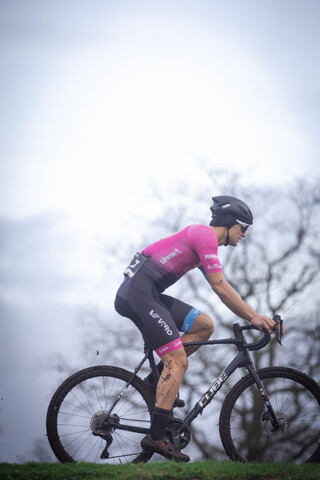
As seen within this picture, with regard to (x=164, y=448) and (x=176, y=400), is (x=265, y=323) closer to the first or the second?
(x=176, y=400)

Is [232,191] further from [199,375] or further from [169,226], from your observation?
[199,375]

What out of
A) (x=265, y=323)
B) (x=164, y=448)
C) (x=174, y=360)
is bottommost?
(x=164, y=448)

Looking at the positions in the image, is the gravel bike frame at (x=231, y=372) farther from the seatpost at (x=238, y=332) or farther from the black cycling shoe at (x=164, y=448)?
the black cycling shoe at (x=164, y=448)

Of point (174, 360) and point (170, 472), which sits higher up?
point (174, 360)

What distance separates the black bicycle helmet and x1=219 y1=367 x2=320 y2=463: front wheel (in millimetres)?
1458

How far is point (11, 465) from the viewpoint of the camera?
517 centimetres

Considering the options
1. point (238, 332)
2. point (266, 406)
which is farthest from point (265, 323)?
point (266, 406)

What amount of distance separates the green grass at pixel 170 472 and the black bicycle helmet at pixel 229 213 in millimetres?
2117

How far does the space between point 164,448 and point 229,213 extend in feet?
7.56

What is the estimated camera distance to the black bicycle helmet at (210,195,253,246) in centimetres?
534

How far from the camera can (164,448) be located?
4910 mm

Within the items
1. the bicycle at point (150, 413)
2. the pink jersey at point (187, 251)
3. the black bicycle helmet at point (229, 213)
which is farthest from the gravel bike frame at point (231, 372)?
the black bicycle helmet at point (229, 213)

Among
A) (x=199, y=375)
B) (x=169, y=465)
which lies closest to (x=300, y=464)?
(x=169, y=465)

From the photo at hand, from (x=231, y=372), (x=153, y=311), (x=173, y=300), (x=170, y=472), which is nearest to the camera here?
(x=170, y=472)
